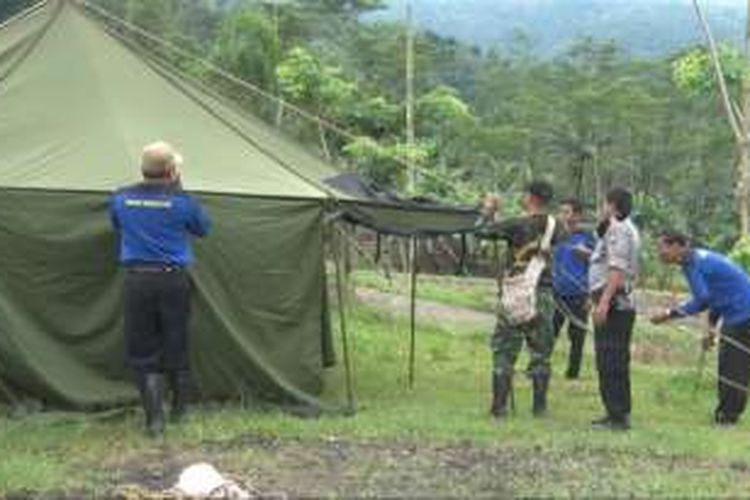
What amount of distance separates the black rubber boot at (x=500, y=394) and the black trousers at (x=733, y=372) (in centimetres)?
179

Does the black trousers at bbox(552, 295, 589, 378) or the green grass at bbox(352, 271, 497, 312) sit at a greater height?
the black trousers at bbox(552, 295, 589, 378)

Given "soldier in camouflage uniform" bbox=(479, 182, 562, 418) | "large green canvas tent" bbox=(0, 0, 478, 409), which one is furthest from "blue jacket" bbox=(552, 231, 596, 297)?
"soldier in camouflage uniform" bbox=(479, 182, 562, 418)

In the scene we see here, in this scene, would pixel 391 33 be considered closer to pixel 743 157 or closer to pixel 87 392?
pixel 743 157

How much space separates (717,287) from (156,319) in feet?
14.2

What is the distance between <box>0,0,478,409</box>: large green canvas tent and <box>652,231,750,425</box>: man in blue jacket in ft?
5.49

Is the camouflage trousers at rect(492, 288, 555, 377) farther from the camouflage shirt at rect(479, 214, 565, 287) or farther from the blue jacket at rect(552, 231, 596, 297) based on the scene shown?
the blue jacket at rect(552, 231, 596, 297)

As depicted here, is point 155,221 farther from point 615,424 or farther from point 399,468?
point 615,424

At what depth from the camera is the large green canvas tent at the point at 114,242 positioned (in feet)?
35.3

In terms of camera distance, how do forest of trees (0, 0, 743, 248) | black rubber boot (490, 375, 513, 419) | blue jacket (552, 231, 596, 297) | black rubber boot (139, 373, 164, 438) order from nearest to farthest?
1. black rubber boot (139, 373, 164, 438)
2. black rubber boot (490, 375, 513, 419)
3. blue jacket (552, 231, 596, 297)
4. forest of trees (0, 0, 743, 248)

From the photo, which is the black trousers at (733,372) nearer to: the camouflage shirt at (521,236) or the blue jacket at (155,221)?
the camouflage shirt at (521,236)

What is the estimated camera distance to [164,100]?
12242 millimetres

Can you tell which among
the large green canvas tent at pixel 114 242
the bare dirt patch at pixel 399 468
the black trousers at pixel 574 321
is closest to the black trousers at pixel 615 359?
the bare dirt patch at pixel 399 468

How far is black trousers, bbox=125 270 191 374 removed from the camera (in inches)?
387

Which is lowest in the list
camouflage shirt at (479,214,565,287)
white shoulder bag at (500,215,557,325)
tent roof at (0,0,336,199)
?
white shoulder bag at (500,215,557,325)
